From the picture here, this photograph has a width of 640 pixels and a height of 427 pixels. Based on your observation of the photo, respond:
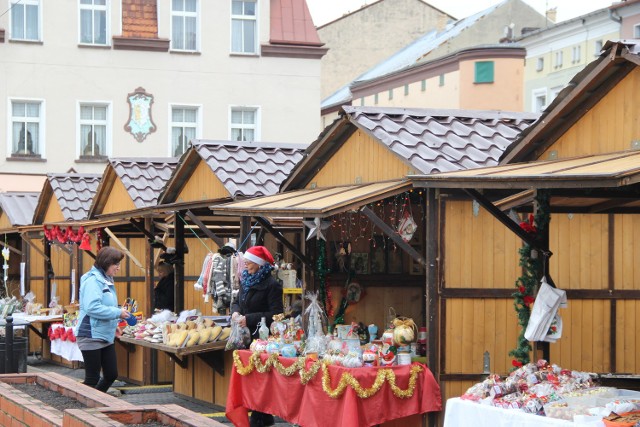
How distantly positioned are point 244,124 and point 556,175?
92.1 feet

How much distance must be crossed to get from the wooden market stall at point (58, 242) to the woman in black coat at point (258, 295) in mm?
6426

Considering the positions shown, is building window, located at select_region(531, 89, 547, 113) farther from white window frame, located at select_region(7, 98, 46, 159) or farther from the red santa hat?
the red santa hat

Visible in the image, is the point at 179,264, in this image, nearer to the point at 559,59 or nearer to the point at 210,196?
the point at 210,196

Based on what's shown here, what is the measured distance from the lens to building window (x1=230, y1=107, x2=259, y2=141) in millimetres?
35531

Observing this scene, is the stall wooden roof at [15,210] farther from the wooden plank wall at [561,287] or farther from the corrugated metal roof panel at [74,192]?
the wooden plank wall at [561,287]

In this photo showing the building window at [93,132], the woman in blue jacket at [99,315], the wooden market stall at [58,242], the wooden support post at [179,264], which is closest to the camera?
the woman in blue jacket at [99,315]

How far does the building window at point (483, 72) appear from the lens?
157 feet

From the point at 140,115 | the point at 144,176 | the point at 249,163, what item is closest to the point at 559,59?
the point at 140,115

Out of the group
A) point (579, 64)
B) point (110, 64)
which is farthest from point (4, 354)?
point (579, 64)

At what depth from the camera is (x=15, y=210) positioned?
23562mm

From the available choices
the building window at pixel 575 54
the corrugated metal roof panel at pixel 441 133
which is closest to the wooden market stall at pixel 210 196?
the corrugated metal roof panel at pixel 441 133

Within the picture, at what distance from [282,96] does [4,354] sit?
2145 centimetres

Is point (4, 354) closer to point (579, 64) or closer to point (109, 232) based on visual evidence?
point (109, 232)

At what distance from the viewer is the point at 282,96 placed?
1414 inches
